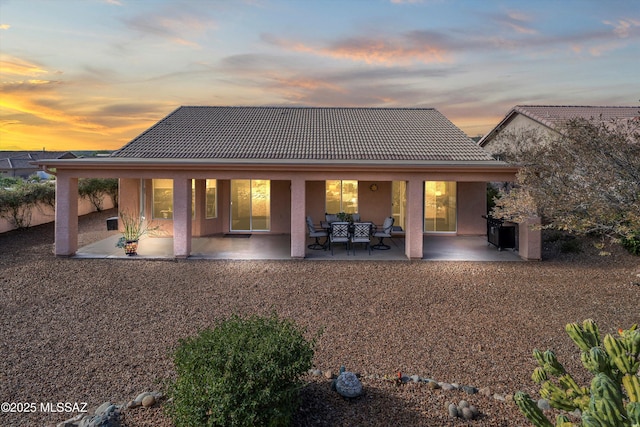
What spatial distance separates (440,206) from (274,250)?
24.3 feet

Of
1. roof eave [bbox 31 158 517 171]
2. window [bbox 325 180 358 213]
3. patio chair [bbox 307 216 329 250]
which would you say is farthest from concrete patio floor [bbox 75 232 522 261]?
roof eave [bbox 31 158 517 171]

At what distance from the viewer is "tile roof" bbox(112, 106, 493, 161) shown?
1364 cm

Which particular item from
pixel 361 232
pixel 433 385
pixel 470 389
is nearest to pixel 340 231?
pixel 361 232

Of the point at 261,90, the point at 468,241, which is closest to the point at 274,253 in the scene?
the point at 468,241

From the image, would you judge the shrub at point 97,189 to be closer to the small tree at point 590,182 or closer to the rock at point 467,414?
the small tree at point 590,182

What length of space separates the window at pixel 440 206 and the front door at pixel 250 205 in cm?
657

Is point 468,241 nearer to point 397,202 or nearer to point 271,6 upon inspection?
point 397,202

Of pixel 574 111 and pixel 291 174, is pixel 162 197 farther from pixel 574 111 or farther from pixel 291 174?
pixel 574 111

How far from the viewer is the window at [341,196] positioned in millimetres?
15414

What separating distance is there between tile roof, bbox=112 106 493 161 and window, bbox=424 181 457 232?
1.88 meters

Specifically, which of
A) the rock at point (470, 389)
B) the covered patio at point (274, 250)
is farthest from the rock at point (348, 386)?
the covered patio at point (274, 250)

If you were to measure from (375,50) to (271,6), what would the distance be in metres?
4.92

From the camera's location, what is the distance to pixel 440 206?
15.8 metres

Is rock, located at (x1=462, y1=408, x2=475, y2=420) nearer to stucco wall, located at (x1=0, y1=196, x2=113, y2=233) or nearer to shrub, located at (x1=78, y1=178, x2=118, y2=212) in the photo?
stucco wall, located at (x1=0, y1=196, x2=113, y2=233)
